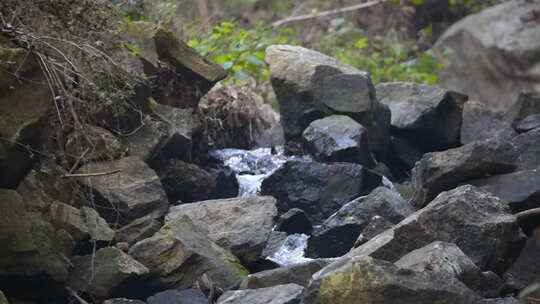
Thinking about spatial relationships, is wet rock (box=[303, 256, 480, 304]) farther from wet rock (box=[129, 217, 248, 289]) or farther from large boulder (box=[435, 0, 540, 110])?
large boulder (box=[435, 0, 540, 110])

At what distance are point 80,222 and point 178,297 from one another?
0.84 m

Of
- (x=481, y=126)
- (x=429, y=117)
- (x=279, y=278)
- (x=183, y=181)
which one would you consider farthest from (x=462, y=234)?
(x=481, y=126)

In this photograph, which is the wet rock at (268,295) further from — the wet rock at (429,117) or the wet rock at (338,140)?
the wet rock at (429,117)

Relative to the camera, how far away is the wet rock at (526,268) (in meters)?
5.10

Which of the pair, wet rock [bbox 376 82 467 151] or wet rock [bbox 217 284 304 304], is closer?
wet rock [bbox 217 284 304 304]

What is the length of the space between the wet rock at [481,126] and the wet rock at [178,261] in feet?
13.3

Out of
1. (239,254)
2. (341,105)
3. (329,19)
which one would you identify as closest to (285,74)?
(341,105)

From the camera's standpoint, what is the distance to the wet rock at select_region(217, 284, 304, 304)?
4.34m

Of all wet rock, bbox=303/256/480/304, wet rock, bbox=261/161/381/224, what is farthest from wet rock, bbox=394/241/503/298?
wet rock, bbox=261/161/381/224

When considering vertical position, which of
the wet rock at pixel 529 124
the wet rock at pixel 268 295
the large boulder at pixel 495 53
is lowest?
the large boulder at pixel 495 53

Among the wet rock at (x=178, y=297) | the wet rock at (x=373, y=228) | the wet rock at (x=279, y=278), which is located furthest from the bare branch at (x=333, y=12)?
the wet rock at (x=178, y=297)

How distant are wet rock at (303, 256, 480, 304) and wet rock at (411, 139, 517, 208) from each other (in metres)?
→ 2.22

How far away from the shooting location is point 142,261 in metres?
5.04

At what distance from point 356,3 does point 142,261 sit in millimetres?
11039
